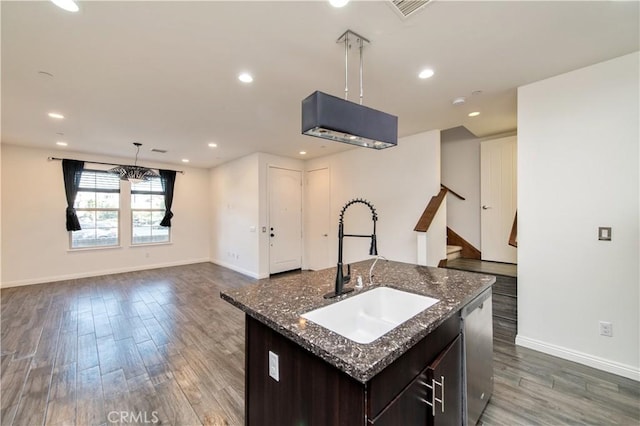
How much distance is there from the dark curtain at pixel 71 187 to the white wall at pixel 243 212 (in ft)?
9.27

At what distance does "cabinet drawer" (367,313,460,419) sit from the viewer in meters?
0.90

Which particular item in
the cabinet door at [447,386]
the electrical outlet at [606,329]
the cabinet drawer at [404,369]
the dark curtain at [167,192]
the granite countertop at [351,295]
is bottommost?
the electrical outlet at [606,329]

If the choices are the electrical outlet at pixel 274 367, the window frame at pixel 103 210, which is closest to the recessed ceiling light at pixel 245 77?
the electrical outlet at pixel 274 367

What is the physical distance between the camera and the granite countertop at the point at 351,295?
0.90 m

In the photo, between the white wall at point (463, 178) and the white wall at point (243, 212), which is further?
the white wall at point (243, 212)

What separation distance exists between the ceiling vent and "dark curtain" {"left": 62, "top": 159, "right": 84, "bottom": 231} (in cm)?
681

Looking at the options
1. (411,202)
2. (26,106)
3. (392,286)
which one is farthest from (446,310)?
(26,106)

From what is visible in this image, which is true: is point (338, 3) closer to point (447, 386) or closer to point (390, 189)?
point (447, 386)

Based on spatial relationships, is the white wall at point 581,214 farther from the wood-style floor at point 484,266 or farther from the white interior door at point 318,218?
the white interior door at point 318,218

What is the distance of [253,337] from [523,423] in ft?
6.19

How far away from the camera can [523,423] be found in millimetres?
1734

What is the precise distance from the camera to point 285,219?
5.99m

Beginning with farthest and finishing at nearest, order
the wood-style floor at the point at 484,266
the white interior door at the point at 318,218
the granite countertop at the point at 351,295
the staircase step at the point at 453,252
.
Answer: the white interior door at the point at 318,218, the staircase step at the point at 453,252, the wood-style floor at the point at 484,266, the granite countertop at the point at 351,295

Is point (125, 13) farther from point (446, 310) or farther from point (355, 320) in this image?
point (446, 310)
